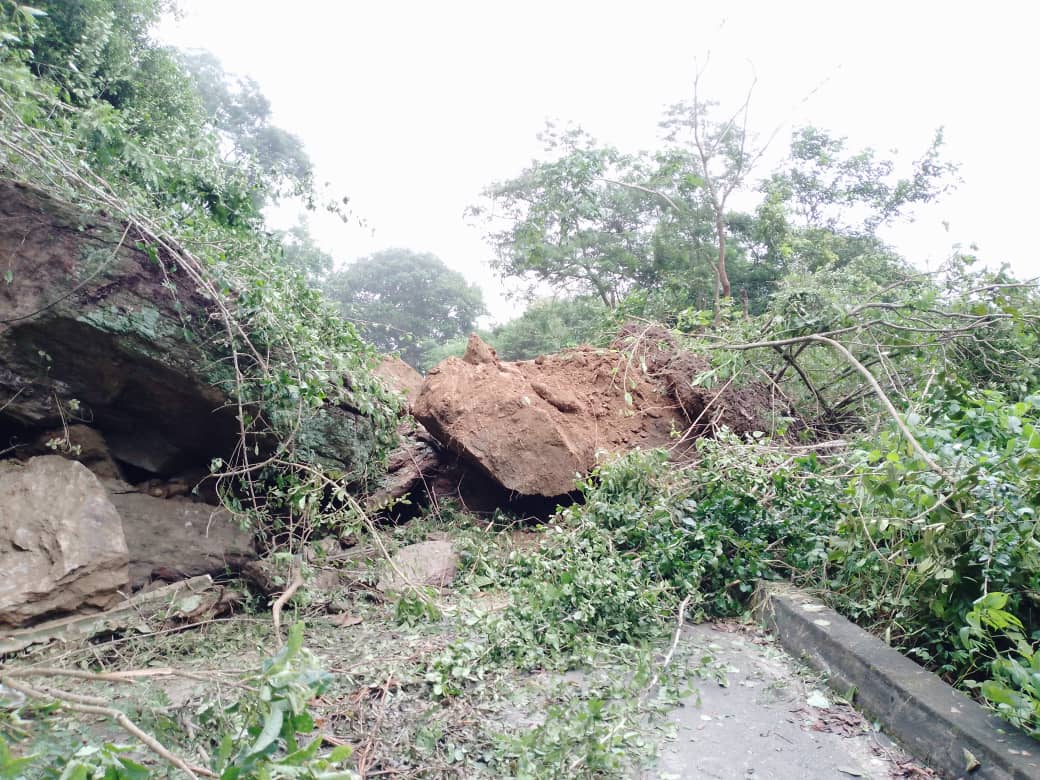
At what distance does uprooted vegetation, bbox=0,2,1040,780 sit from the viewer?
8.55ft

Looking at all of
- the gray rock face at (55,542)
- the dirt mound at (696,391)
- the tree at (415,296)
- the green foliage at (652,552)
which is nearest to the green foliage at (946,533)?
the green foliage at (652,552)

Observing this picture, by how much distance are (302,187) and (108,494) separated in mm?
3282

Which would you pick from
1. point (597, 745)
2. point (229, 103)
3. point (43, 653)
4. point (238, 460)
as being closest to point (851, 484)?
point (597, 745)

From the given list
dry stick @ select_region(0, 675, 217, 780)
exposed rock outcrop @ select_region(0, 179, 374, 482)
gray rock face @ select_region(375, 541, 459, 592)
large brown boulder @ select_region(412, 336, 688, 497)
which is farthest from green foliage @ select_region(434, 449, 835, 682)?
exposed rock outcrop @ select_region(0, 179, 374, 482)

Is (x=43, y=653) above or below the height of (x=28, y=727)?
below

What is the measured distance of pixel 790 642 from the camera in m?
3.67

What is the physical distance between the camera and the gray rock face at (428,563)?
4801 millimetres

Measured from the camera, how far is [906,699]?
107 inches

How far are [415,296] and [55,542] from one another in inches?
943

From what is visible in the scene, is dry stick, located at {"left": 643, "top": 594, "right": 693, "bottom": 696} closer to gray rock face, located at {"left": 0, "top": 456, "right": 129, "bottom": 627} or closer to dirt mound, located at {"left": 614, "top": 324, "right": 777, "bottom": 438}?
dirt mound, located at {"left": 614, "top": 324, "right": 777, "bottom": 438}

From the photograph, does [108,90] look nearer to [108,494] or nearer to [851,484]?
[108,494]

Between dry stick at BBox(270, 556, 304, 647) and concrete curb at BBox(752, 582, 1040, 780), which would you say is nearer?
concrete curb at BBox(752, 582, 1040, 780)

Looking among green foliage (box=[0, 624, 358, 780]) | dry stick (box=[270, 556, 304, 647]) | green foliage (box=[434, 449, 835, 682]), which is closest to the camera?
green foliage (box=[0, 624, 358, 780])

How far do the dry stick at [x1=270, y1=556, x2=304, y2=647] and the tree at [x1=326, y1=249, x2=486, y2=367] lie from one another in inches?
842
